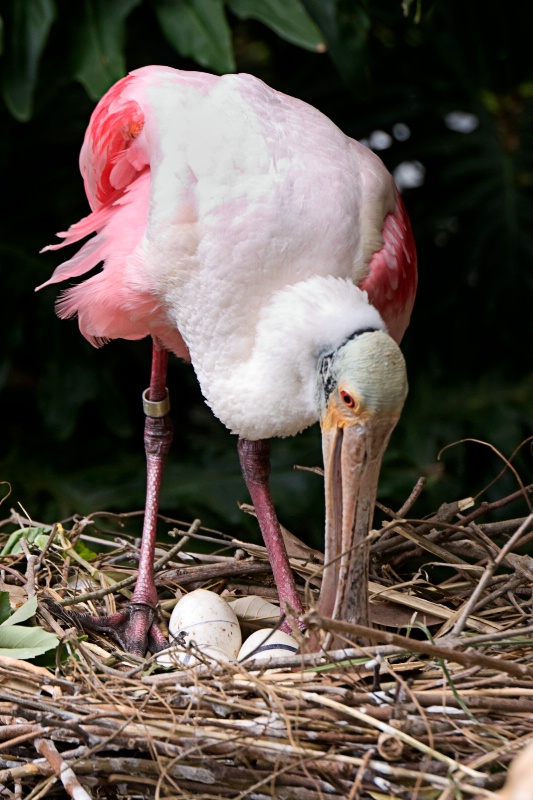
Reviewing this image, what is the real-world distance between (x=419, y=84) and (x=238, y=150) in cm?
238

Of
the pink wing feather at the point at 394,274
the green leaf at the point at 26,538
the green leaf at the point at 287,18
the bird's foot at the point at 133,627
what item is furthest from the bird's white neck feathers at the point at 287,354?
the green leaf at the point at 287,18

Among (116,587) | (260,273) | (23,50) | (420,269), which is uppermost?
(23,50)

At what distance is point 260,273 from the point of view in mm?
2941

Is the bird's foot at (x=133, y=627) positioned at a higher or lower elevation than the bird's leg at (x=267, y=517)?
higher

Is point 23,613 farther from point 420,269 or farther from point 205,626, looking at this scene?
point 420,269

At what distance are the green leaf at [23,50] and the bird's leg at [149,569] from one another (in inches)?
39.1

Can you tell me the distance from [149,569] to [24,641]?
2.15 feet

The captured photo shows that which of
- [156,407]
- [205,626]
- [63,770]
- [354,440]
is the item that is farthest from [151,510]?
[63,770]

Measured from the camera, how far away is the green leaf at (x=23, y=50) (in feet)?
12.7

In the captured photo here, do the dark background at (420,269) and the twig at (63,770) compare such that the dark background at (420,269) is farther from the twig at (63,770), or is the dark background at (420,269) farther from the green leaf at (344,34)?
the twig at (63,770)

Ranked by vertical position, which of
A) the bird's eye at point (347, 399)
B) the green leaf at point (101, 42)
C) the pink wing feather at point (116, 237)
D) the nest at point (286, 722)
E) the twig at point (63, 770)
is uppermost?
the green leaf at point (101, 42)

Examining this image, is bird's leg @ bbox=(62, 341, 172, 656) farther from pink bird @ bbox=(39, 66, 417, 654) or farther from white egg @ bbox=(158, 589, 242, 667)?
white egg @ bbox=(158, 589, 242, 667)

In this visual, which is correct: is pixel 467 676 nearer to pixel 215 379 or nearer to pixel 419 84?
pixel 215 379

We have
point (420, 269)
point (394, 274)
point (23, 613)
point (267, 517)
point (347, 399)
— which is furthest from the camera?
point (420, 269)
